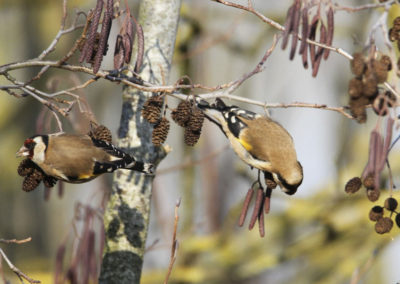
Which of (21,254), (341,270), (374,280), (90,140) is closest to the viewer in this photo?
(90,140)

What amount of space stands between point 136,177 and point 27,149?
60 centimetres

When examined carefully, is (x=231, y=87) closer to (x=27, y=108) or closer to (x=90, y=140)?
(x=90, y=140)

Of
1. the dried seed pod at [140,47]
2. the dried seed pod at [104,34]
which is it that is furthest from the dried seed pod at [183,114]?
the dried seed pod at [104,34]

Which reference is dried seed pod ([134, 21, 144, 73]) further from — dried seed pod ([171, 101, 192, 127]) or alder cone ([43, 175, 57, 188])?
alder cone ([43, 175, 57, 188])

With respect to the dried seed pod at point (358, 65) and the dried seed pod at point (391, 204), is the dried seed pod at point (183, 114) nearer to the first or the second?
the dried seed pod at point (358, 65)

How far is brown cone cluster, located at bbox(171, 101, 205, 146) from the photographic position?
2.21 meters

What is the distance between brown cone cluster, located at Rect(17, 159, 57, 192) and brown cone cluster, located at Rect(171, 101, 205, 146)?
0.52 meters

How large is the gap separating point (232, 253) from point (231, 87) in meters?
3.33

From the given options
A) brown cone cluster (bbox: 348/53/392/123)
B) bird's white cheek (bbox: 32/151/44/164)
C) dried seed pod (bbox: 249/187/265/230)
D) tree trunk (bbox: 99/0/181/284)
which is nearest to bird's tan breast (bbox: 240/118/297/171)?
dried seed pod (bbox: 249/187/265/230)

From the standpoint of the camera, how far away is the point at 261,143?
2.91 meters

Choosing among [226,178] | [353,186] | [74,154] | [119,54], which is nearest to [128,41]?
[119,54]

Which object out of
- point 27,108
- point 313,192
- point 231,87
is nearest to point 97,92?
point 27,108

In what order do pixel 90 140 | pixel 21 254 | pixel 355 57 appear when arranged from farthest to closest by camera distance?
pixel 21 254
pixel 90 140
pixel 355 57

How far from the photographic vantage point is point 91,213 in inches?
110
